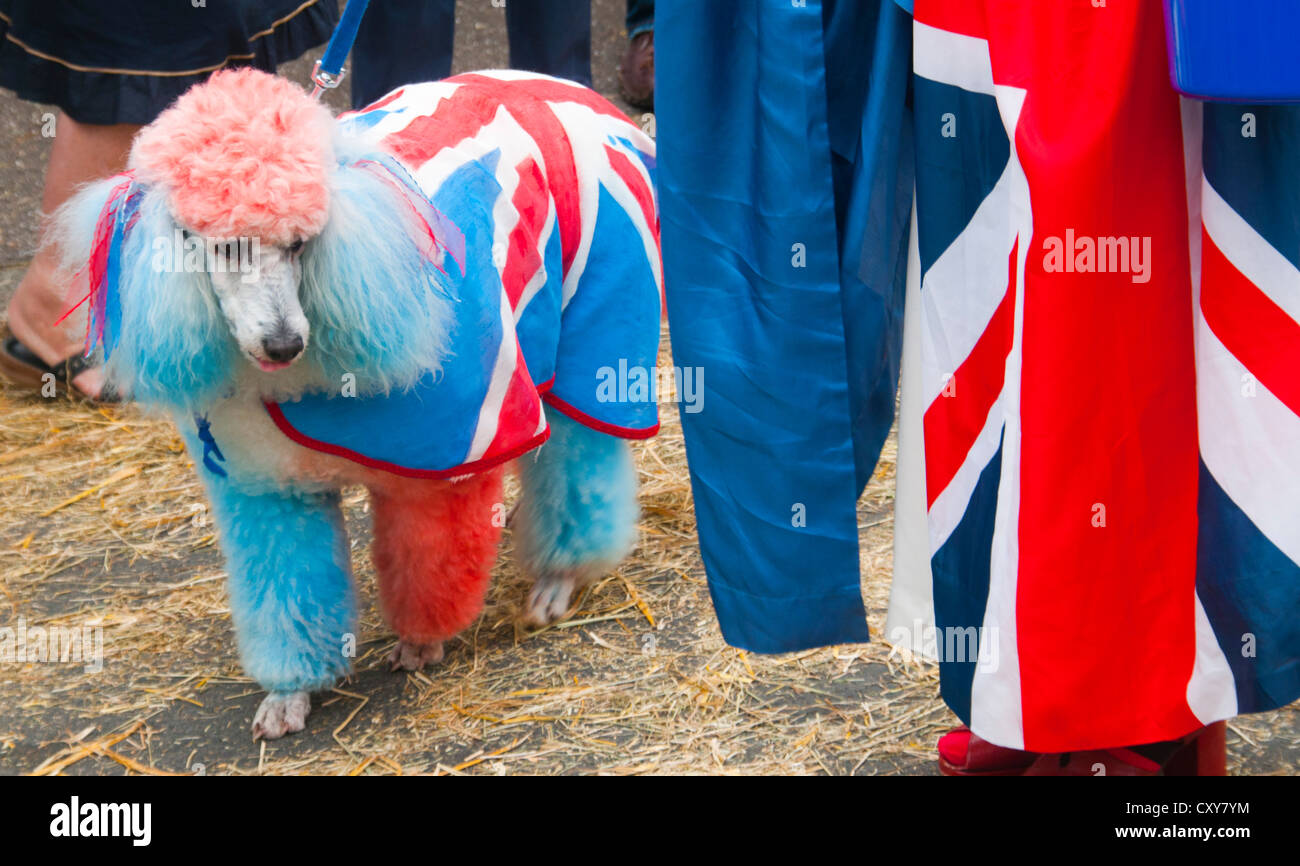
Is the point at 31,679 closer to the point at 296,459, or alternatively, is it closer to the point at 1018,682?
the point at 296,459

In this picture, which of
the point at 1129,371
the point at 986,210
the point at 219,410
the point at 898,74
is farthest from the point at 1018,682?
the point at 219,410

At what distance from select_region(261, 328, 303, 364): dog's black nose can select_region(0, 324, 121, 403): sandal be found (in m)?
2.15

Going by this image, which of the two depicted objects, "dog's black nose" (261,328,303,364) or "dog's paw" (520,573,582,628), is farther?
"dog's paw" (520,573,582,628)

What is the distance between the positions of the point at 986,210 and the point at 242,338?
38.5 inches

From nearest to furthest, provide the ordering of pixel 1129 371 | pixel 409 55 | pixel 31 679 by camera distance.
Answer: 1. pixel 1129 371
2. pixel 31 679
3. pixel 409 55

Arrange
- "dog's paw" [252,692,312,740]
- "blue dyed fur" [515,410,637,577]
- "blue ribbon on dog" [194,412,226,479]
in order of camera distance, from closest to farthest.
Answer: "blue ribbon on dog" [194,412,226,479]
"dog's paw" [252,692,312,740]
"blue dyed fur" [515,410,637,577]

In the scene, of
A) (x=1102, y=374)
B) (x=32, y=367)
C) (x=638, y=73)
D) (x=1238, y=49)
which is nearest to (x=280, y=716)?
(x=1102, y=374)

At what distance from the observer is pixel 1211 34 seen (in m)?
1.17

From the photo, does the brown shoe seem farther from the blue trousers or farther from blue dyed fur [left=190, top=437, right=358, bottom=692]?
blue dyed fur [left=190, top=437, right=358, bottom=692]

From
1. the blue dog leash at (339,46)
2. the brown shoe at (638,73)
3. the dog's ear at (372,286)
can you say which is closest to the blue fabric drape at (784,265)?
the dog's ear at (372,286)

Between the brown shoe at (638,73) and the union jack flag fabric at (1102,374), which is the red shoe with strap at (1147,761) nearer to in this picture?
the union jack flag fabric at (1102,374)

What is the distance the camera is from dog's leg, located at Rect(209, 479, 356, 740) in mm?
2033

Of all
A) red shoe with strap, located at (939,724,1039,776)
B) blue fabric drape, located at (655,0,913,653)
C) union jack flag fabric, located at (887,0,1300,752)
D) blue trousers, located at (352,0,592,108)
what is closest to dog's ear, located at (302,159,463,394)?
blue fabric drape, located at (655,0,913,653)

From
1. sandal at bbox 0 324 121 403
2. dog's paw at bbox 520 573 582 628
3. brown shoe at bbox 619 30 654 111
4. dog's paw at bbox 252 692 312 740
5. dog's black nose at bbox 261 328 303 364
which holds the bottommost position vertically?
dog's paw at bbox 252 692 312 740
